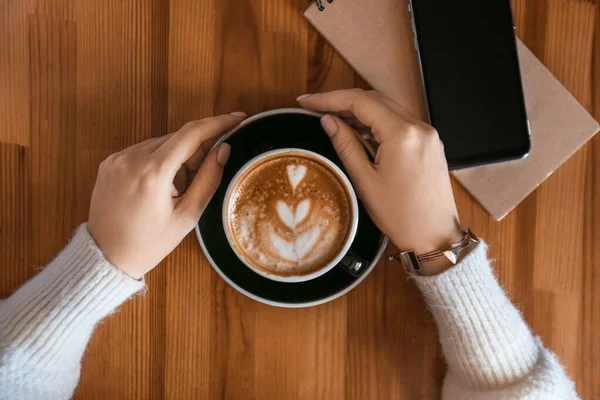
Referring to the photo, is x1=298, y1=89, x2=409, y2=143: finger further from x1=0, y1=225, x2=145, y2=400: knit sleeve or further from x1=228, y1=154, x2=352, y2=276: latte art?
x1=0, y1=225, x2=145, y2=400: knit sleeve

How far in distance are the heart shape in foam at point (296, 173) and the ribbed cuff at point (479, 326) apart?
0.21 m

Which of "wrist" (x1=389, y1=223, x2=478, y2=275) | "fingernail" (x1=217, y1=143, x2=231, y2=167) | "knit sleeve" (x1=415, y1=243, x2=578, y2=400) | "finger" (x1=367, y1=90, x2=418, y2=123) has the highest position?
"finger" (x1=367, y1=90, x2=418, y2=123)

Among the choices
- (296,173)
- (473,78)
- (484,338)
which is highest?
(473,78)

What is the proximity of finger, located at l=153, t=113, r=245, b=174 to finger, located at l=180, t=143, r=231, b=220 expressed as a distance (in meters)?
0.02

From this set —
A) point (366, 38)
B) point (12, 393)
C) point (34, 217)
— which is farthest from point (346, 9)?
point (12, 393)

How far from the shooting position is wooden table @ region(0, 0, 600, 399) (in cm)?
73

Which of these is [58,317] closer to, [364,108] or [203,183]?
[203,183]

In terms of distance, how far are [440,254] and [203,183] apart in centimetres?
33

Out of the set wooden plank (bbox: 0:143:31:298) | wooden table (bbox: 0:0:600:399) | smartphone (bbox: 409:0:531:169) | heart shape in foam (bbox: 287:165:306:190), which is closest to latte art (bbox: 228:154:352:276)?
heart shape in foam (bbox: 287:165:306:190)

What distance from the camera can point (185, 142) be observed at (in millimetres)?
645

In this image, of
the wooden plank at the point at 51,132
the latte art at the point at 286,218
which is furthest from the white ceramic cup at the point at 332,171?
the wooden plank at the point at 51,132

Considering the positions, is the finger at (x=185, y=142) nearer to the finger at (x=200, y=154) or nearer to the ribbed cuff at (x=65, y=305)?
the finger at (x=200, y=154)

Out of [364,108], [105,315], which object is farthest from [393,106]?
[105,315]

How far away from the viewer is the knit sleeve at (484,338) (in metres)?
0.67
